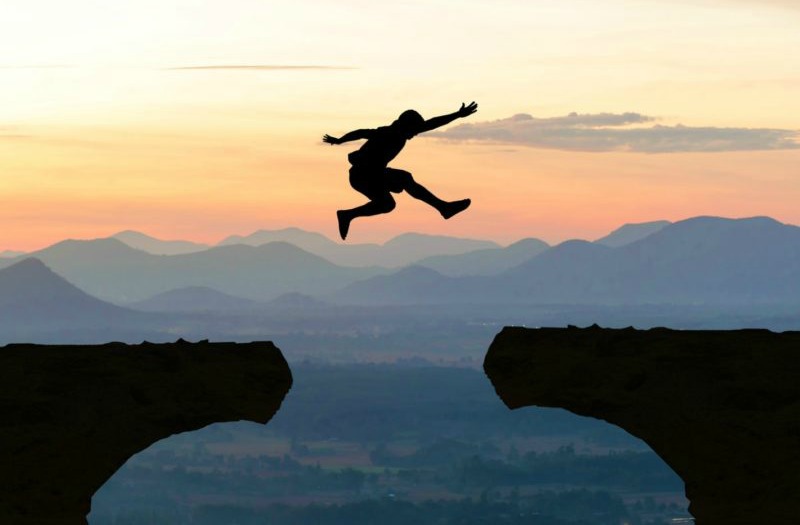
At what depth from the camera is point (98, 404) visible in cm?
1870

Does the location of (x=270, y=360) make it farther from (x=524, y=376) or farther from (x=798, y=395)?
(x=798, y=395)

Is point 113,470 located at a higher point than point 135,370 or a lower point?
lower

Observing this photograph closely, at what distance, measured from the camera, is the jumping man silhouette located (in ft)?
65.2

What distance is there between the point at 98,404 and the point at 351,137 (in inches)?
257

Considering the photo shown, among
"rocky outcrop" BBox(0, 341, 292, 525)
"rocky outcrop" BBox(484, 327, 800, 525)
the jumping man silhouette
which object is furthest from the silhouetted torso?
"rocky outcrop" BBox(484, 327, 800, 525)

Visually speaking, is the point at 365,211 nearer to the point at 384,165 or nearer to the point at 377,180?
the point at 377,180

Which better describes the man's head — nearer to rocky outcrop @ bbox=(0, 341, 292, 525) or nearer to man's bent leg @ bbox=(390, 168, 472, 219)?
man's bent leg @ bbox=(390, 168, 472, 219)

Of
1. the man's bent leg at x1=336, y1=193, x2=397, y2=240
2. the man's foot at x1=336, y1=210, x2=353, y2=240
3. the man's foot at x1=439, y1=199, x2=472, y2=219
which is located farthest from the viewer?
the man's foot at x1=439, y1=199, x2=472, y2=219

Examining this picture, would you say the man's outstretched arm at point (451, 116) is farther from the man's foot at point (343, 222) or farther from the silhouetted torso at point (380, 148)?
the man's foot at point (343, 222)

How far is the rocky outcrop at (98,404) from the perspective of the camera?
658 inches

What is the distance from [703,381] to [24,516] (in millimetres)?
11160

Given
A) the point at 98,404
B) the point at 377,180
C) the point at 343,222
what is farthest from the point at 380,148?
the point at 98,404

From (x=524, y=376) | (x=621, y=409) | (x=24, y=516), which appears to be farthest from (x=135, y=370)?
(x=621, y=409)

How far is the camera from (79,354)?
20531 millimetres
